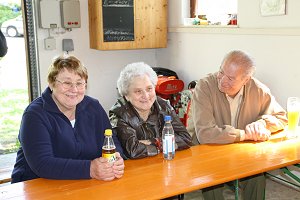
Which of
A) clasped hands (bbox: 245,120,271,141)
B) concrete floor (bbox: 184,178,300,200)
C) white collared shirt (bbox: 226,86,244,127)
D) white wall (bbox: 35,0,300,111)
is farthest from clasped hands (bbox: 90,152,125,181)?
white wall (bbox: 35,0,300,111)

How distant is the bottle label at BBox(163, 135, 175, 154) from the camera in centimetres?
201

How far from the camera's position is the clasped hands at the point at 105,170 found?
1.74 meters

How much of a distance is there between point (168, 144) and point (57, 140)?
572 mm

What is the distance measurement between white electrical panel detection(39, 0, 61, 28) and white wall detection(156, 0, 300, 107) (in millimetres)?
1426

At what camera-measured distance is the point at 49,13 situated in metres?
4.30

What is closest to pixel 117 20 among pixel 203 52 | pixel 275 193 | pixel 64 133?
pixel 203 52

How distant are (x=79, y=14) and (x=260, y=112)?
2.68 metres

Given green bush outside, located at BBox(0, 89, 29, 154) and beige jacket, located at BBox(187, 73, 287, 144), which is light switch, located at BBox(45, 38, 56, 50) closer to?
green bush outside, located at BBox(0, 89, 29, 154)

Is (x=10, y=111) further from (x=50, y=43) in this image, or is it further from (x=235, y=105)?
(x=235, y=105)

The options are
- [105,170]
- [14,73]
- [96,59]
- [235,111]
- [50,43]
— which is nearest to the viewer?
[105,170]

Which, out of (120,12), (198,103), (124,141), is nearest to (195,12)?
(120,12)

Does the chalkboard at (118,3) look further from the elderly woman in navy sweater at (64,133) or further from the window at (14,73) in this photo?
the elderly woman in navy sweater at (64,133)

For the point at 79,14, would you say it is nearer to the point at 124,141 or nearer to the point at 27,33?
the point at 27,33

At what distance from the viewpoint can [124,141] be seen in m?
2.14
